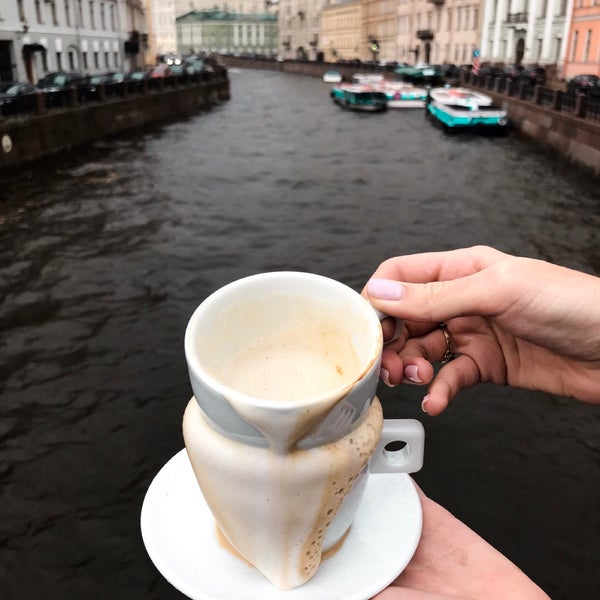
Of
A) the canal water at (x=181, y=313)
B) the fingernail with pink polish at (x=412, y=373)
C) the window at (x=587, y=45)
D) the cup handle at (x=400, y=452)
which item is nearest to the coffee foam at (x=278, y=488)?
the cup handle at (x=400, y=452)

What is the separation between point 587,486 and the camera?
15.7ft

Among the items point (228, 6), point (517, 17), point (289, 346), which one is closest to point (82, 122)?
point (289, 346)

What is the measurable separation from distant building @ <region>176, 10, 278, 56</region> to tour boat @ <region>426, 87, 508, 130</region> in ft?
324

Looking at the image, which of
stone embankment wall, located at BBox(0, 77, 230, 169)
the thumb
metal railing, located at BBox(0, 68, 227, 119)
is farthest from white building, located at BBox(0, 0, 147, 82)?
the thumb

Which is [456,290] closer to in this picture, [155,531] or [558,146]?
[155,531]

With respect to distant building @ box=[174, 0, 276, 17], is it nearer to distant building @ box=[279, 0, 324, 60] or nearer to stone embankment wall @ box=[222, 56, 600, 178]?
distant building @ box=[279, 0, 324, 60]

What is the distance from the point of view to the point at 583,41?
3081 centimetres

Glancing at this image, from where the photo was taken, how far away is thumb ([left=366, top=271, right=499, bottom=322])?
61.2 inches

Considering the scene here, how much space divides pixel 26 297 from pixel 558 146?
15192mm

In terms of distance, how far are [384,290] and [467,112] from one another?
900 inches

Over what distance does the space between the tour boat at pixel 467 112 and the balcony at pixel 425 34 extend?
97.1ft

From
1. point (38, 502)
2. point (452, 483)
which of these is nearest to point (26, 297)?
point (38, 502)

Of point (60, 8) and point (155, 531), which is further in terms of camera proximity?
point (60, 8)

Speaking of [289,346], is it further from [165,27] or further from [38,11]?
[165,27]
